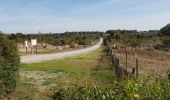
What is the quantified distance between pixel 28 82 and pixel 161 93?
1243cm

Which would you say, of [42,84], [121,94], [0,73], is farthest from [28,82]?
[121,94]

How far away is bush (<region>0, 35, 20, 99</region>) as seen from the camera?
13012 millimetres

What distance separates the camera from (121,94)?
21.3ft

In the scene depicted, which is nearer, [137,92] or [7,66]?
[137,92]

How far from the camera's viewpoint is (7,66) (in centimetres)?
1341

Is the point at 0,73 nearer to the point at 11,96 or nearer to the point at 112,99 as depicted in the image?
the point at 11,96

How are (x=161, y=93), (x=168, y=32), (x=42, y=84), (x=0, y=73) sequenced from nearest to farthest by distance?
1. (x=161, y=93)
2. (x=0, y=73)
3. (x=42, y=84)
4. (x=168, y=32)

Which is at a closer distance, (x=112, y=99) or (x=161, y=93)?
(x=161, y=93)

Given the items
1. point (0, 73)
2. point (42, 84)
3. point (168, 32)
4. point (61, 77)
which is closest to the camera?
point (0, 73)

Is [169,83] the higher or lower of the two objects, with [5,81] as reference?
higher

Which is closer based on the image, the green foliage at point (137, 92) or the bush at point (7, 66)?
the green foliage at point (137, 92)

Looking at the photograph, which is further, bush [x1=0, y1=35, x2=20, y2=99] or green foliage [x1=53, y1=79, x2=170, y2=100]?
bush [x1=0, y1=35, x2=20, y2=99]

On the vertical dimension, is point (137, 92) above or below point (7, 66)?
above

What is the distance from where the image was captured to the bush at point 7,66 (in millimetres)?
13012
